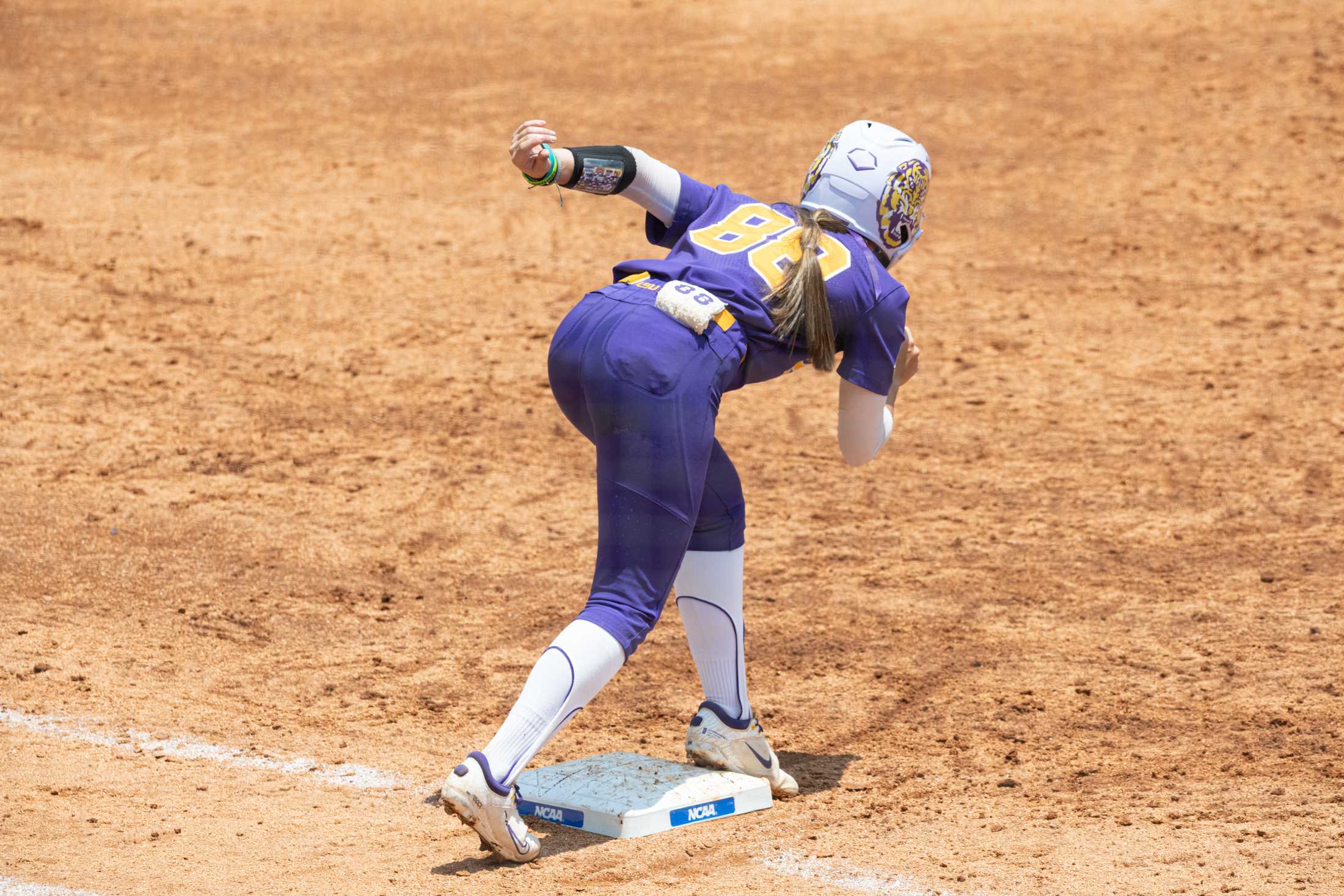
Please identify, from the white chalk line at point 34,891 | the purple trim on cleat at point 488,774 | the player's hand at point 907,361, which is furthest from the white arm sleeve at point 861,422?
the white chalk line at point 34,891

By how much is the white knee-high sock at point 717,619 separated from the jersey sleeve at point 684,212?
0.87m

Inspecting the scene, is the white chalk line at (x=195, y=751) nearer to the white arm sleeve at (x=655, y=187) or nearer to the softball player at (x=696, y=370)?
the softball player at (x=696, y=370)

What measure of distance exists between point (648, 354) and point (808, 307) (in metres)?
0.43

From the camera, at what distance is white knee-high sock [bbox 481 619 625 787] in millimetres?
3346

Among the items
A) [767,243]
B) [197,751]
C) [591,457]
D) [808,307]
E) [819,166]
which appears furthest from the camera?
[591,457]

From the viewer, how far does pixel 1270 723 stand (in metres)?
4.44

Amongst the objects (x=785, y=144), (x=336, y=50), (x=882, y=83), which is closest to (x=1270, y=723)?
(x=785, y=144)

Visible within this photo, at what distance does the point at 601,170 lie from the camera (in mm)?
3807

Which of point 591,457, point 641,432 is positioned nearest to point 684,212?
point 641,432

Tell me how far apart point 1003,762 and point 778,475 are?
2942mm

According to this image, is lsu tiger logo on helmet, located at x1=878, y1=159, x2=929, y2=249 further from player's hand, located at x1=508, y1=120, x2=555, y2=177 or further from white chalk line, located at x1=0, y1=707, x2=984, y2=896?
white chalk line, located at x1=0, y1=707, x2=984, y2=896

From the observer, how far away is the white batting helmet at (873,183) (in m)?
3.85

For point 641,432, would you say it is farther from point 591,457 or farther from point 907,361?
point 591,457

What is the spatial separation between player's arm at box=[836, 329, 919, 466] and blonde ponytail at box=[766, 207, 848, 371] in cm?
11
